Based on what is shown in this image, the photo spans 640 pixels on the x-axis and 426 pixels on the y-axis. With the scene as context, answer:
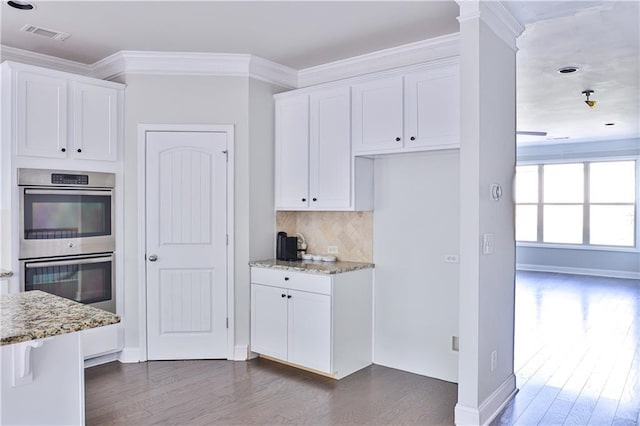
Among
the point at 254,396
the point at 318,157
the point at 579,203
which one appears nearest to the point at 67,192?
the point at 318,157

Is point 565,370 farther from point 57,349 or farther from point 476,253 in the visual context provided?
point 57,349

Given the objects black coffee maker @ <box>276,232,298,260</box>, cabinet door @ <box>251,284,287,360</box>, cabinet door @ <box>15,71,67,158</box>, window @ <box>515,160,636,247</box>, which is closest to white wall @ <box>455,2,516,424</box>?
cabinet door @ <box>251,284,287,360</box>

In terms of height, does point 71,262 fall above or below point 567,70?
below

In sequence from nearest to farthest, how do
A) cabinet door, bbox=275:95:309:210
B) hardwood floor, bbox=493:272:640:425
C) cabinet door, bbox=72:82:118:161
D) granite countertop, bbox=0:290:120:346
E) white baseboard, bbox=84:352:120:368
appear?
granite countertop, bbox=0:290:120:346, hardwood floor, bbox=493:272:640:425, cabinet door, bbox=72:82:118:161, white baseboard, bbox=84:352:120:368, cabinet door, bbox=275:95:309:210

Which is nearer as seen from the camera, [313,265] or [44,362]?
[44,362]

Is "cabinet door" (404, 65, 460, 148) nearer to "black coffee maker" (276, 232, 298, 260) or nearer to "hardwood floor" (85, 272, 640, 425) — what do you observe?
"black coffee maker" (276, 232, 298, 260)

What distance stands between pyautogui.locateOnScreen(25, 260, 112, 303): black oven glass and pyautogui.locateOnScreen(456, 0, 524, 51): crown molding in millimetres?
3320

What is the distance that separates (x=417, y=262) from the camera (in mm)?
3820

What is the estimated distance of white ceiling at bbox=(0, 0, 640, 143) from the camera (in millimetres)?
3121

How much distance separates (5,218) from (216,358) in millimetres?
1967

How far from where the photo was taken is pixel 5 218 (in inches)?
138

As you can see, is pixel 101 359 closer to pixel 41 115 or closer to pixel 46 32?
pixel 41 115

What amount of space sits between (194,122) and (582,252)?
8.29 meters

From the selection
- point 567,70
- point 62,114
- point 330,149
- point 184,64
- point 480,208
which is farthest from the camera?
point 567,70
